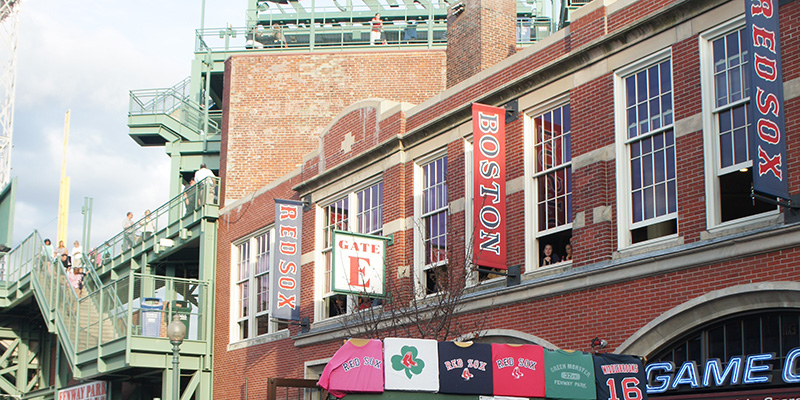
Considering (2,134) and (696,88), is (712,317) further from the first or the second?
(2,134)

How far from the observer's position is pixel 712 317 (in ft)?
40.4

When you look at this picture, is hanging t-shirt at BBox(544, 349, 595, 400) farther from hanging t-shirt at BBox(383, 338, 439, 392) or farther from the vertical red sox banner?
the vertical red sox banner

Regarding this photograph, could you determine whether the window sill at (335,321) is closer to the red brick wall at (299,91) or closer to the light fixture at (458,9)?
the light fixture at (458,9)

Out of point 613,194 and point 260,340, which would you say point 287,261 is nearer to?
point 260,340

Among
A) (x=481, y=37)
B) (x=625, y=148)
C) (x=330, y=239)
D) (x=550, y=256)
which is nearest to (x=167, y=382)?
(x=330, y=239)

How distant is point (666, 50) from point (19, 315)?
27.0 metres

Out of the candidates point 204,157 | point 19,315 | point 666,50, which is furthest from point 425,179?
point 19,315

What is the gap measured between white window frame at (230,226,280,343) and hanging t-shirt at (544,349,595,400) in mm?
13046

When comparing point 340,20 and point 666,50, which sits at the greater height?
point 340,20

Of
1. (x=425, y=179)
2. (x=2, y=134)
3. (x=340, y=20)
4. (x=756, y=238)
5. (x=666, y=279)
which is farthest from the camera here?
(x=2, y=134)

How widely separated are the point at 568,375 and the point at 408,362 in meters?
2.20

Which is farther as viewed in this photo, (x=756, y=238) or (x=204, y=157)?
(x=204, y=157)

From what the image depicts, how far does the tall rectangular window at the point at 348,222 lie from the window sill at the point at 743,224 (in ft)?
29.6

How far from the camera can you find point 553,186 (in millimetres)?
15938
